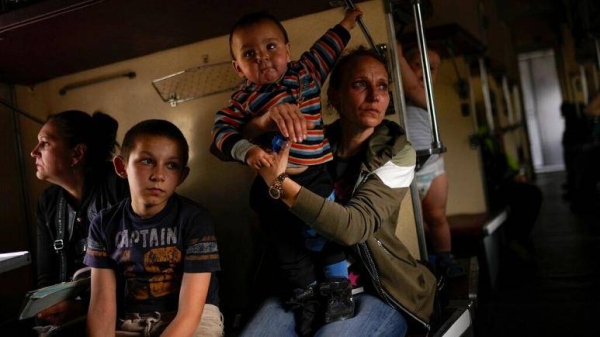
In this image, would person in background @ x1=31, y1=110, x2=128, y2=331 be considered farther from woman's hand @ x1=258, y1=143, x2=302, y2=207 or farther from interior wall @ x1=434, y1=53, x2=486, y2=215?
interior wall @ x1=434, y1=53, x2=486, y2=215

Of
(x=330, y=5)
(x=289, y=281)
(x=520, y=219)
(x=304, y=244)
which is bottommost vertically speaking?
(x=520, y=219)

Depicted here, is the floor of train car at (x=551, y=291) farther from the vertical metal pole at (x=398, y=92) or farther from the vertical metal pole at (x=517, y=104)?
the vertical metal pole at (x=517, y=104)

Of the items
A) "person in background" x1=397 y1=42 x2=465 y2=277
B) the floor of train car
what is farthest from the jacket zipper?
the floor of train car

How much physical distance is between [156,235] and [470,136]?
2.65 metres

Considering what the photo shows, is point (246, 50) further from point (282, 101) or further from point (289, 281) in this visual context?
point (289, 281)

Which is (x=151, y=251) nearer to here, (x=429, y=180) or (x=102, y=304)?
(x=102, y=304)

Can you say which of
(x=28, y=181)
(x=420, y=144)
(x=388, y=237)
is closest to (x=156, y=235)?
(x=388, y=237)

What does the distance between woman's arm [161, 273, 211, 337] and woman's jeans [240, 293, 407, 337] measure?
0.17 m

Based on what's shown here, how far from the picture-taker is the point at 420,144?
259 cm

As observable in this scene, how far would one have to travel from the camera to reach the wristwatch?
48.2 inches

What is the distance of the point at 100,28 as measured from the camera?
1.69 metres

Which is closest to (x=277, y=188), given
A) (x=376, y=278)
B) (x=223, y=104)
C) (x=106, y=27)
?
(x=376, y=278)

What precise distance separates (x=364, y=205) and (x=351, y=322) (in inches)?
12.9

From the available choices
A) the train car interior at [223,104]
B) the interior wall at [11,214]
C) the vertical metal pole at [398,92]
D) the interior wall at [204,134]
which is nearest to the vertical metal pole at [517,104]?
the train car interior at [223,104]
